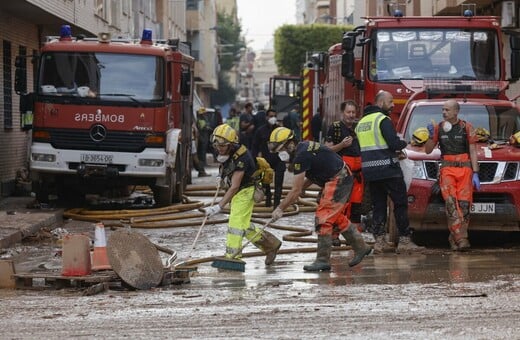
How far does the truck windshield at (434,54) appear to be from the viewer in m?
18.6

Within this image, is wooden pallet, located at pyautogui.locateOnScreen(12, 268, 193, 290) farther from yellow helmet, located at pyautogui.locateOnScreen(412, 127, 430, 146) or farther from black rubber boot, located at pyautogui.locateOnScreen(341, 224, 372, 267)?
yellow helmet, located at pyautogui.locateOnScreen(412, 127, 430, 146)

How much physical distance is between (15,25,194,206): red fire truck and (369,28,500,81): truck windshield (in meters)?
3.70

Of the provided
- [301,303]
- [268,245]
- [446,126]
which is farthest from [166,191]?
[301,303]

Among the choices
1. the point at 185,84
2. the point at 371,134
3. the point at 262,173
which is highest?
the point at 185,84

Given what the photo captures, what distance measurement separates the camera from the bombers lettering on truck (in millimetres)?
19609

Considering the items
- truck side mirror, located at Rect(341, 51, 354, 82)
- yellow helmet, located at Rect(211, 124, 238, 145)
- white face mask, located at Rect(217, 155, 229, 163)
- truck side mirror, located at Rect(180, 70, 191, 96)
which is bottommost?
white face mask, located at Rect(217, 155, 229, 163)

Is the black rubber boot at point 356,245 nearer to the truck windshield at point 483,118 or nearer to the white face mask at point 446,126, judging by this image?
the white face mask at point 446,126

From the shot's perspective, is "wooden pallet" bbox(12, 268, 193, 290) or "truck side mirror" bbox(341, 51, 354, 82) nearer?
"wooden pallet" bbox(12, 268, 193, 290)

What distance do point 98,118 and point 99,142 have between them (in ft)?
1.30

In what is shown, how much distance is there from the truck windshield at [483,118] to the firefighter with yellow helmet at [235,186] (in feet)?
11.1

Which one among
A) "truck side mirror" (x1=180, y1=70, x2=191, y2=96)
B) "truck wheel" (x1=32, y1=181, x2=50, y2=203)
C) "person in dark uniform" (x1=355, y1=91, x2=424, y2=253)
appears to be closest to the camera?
"person in dark uniform" (x1=355, y1=91, x2=424, y2=253)

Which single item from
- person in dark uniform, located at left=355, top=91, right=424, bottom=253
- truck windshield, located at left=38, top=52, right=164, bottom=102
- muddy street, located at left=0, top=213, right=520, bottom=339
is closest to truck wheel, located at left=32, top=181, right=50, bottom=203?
truck windshield, located at left=38, top=52, right=164, bottom=102

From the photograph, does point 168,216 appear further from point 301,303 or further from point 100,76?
point 301,303

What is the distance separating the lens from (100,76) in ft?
64.9
